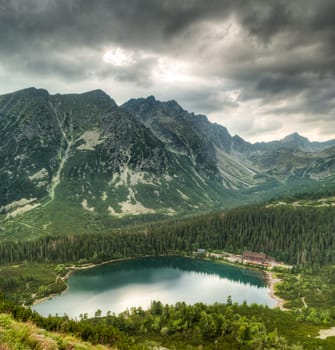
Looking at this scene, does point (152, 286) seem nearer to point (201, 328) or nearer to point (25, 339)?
point (201, 328)

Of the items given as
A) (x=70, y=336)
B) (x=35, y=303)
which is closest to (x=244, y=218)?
(x=35, y=303)

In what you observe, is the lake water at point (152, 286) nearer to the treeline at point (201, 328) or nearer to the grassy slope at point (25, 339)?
the treeline at point (201, 328)

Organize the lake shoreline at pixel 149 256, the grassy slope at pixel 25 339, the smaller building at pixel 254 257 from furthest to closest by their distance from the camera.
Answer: the smaller building at pixel 254 257 → the lake shoreline at pixel 149 256 → the grassy slope at pixel 25 339

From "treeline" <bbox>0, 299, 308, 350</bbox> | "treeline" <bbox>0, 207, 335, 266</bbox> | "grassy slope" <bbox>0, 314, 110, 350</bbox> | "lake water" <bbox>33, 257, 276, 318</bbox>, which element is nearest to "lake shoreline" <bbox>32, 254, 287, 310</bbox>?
"lake water" <bbox>33, 257, 276, 318</bbox>

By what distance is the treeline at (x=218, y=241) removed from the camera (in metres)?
152

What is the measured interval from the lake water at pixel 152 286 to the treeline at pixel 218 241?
567 inches

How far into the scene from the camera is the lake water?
330 feet

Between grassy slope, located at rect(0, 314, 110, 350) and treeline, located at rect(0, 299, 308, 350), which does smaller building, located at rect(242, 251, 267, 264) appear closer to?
treeline, located at rect(0, 299, 308, 350)

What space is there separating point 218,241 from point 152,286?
75.3 meters

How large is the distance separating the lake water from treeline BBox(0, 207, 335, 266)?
14.4 metres

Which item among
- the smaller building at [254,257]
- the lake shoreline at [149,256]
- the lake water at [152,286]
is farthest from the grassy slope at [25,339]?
A: the smaller building at [254,257]

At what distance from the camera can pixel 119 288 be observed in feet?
387

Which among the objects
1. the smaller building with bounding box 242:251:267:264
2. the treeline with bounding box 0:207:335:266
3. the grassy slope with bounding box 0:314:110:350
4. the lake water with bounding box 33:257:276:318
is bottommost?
the lake water with bounding box 33:257:276:318

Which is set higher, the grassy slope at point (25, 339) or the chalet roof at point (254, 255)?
the grassy slope at point (25, 339)
